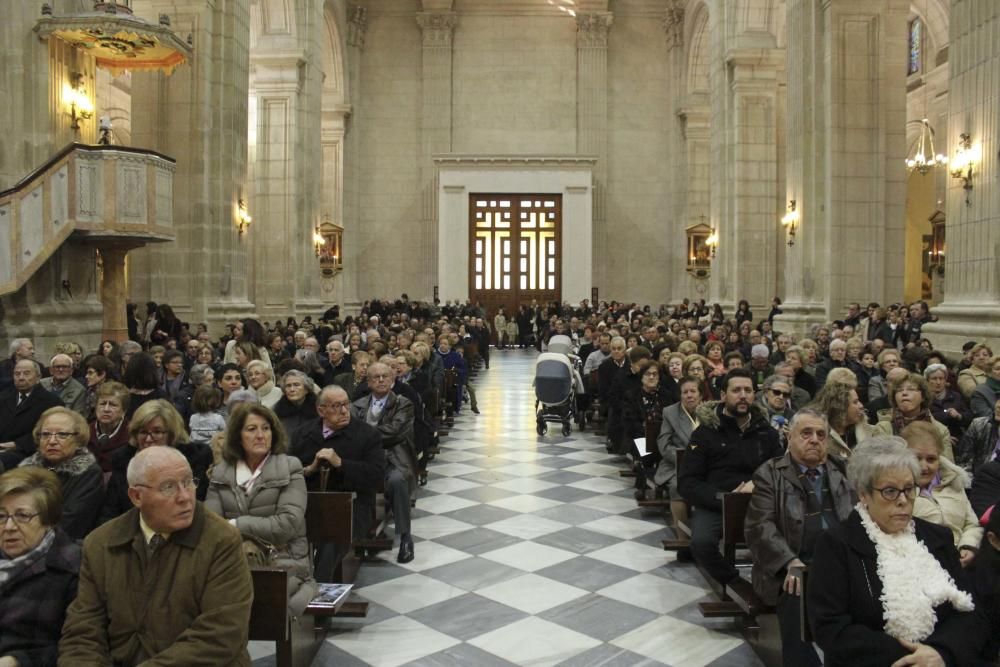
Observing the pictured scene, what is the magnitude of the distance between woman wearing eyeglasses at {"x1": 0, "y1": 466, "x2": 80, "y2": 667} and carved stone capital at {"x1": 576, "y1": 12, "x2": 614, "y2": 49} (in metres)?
30.1

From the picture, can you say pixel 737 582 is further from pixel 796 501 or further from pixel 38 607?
pixel 38 607

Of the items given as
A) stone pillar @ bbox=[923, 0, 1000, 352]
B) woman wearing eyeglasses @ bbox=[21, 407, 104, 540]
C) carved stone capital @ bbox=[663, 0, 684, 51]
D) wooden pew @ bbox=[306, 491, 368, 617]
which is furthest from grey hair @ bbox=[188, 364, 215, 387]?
carved stone capital @ bbox=[663, 0, 684, 51]

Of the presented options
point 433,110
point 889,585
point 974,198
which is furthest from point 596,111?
point 889,585

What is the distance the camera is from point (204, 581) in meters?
3.07

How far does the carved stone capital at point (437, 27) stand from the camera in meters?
30.9

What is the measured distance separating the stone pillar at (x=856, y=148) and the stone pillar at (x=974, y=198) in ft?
15.6

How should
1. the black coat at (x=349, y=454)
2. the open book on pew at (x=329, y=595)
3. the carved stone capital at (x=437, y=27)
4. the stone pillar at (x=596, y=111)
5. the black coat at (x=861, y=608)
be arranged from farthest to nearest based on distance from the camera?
A: the stone pillar at (x=596, y=111) < the carved stone capital at (x=437, y=27) < the black coat at (x=349, y=454) < the open book on pew at (x=329, y=595) < the black coat at (x=861, y=608)

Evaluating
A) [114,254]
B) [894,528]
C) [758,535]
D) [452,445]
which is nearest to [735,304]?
[452,445]

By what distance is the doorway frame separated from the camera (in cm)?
Result: 2938

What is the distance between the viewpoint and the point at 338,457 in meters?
5.62

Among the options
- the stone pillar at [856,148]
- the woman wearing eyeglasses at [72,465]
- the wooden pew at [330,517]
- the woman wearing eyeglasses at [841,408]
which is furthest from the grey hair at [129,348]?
the stone pillar at [856,148]

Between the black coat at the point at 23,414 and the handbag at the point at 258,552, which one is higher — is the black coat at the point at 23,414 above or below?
above

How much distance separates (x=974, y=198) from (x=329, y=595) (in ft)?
29.5

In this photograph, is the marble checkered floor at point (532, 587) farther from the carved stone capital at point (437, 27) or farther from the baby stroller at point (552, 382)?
the carved stone capital at point (437, 27)
